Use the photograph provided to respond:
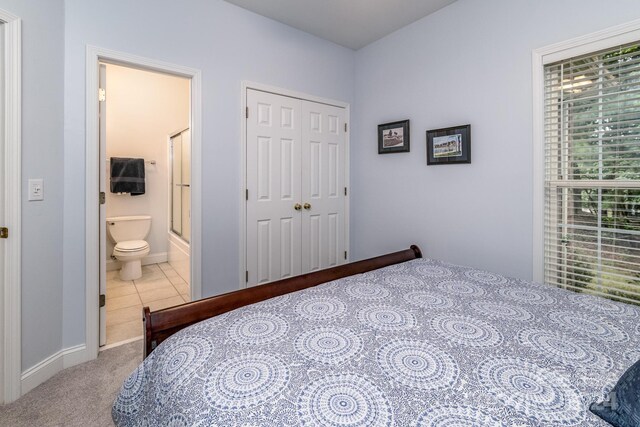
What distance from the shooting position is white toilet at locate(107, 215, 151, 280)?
11.8 ft

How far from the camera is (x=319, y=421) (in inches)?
27.4

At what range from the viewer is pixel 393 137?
10.0ft

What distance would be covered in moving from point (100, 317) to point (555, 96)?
3418 mm

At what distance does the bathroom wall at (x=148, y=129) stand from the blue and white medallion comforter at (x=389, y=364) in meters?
3.45

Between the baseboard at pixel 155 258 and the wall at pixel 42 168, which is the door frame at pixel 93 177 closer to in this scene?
the wall at pixel 42 168

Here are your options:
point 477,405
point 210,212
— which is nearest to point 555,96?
point 477,405

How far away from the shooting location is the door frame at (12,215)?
161cm

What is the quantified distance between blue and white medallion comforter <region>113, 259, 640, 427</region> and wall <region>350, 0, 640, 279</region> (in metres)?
1.02

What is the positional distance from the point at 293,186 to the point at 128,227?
241cm

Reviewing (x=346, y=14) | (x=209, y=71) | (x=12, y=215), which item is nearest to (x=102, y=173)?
(x=12, y=215)

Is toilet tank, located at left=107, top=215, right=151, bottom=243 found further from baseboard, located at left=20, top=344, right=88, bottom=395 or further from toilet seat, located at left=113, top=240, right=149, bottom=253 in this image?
baseboard, located at left=20, top=344, right=88, bottom=395

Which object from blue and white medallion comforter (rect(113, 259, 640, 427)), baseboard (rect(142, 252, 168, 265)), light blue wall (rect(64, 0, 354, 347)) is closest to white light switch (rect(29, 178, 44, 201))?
light blue wall (rect(64, 0, 354, 347))

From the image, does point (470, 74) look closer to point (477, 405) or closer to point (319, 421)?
point (477, 405)

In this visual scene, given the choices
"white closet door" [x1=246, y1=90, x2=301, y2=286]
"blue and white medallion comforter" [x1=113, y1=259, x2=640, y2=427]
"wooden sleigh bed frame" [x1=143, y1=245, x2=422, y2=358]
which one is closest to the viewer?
"blue and white medallion comforter" [x1=113, y1=259, x2=640, y2=427]
